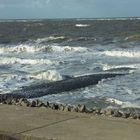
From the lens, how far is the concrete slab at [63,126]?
15.6ft

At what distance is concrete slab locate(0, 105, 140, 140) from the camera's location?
15.6ft

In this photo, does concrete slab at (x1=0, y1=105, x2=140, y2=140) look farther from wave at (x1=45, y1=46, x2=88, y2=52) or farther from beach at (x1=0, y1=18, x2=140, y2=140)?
wave at (x1=45, y1=46, x2=88, y2=52)

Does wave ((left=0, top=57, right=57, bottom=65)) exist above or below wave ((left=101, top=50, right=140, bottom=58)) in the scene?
below

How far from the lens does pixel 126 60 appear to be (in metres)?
27.2

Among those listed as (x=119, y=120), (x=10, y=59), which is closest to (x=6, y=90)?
(x=119, y=120)

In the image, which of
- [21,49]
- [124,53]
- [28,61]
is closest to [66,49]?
[21,49]

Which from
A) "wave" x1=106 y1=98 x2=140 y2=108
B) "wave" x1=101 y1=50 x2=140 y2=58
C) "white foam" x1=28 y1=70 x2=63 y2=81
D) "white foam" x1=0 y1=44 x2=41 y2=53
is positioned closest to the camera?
"wave" x1=106 y1=98 x2=140 y2=108

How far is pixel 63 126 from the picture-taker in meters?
5.16

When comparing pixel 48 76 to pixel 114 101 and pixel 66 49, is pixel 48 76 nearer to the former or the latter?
pixel 114 101

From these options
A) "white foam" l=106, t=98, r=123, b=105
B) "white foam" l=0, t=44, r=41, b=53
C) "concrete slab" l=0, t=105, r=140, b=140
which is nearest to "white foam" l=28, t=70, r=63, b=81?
"white foam" l=106, t=98, r=123, b=105

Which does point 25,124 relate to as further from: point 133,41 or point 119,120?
point 133,41

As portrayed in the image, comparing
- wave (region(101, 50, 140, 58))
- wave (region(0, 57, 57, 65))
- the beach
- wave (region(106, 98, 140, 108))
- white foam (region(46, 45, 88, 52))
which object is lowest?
wave (region(106, 98, 140, 108))

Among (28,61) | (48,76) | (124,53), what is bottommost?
(48,76)

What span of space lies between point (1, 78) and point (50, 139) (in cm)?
1492
